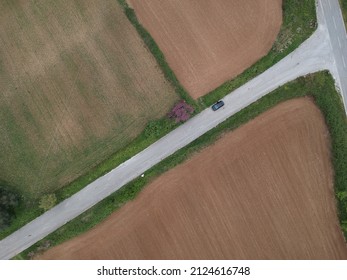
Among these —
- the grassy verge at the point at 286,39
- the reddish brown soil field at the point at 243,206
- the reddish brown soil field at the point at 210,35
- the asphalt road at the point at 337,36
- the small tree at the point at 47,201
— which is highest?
the reddish brown soil field at the point at 210,35

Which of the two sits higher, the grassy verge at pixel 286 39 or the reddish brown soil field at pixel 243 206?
the grassy verge at pixel 286 39

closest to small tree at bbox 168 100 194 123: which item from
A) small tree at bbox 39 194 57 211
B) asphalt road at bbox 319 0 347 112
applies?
Answer: small tree at bbox 39 194 57 211

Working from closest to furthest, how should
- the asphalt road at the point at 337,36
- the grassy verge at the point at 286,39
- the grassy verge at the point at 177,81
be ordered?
the grassy verge at the point at 177,81
the asphalt road at the point at 337,36
the grassy verge at the point at 286,39

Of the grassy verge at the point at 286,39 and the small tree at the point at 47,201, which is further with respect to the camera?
the grassy verge at the point at 286,39

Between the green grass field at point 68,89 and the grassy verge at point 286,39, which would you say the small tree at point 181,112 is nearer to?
the green grass field at point 68,89

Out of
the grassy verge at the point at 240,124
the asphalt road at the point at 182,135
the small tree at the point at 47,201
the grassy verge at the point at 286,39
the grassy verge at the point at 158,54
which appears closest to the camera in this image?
the small tree at the point at 47,201

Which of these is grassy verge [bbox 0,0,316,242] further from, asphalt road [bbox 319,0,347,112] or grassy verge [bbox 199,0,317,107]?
asphalt road [bbox 319,0,347,112]

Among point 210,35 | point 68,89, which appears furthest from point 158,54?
point 68,89

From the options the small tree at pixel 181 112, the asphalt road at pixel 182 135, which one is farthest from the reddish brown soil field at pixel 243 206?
the small tree at pixel 181 112
